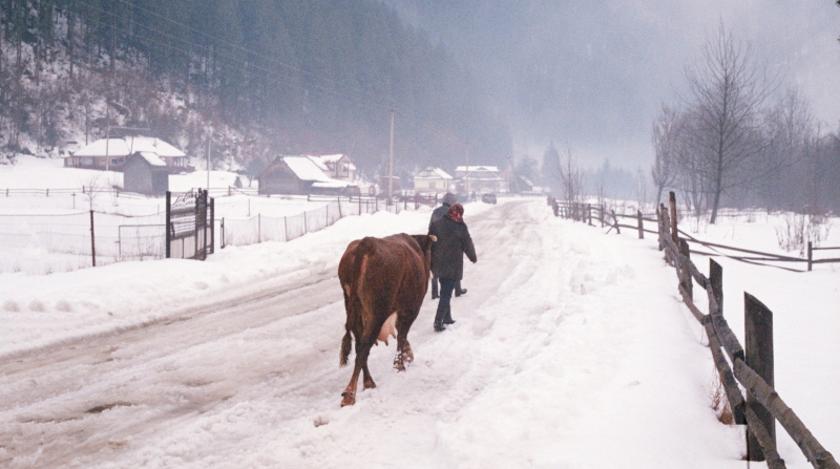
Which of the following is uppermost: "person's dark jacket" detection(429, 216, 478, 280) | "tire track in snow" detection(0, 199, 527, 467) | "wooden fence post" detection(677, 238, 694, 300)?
"person's dark jacket" detection(429, 216, 478, 280)

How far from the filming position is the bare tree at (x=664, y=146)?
1671 inches

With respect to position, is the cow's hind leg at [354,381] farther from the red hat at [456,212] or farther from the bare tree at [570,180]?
the bare tree at [570,180]

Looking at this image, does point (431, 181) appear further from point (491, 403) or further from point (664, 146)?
point (491, 403)

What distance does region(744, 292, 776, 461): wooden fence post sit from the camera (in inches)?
144

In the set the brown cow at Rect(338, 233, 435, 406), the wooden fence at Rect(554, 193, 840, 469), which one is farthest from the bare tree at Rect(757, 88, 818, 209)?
the wooden fence at Rect(554, 193, 840, 469)

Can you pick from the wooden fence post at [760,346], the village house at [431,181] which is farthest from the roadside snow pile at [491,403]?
the village house at [431,181]

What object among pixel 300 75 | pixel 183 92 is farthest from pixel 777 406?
pixel 300 75

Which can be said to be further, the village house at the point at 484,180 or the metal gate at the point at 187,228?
the village house at the point at 484,180

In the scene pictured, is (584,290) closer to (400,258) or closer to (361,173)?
(400,258)

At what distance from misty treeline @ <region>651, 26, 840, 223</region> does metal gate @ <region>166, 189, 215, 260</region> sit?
25882 millimetres

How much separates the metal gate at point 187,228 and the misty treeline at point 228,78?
2807 inches

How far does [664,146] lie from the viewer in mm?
42969

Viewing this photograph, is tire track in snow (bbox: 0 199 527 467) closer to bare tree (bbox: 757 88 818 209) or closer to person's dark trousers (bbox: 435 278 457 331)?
person's dark trousers (bbox: 435 278 457 331)

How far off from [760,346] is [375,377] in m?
3.90
